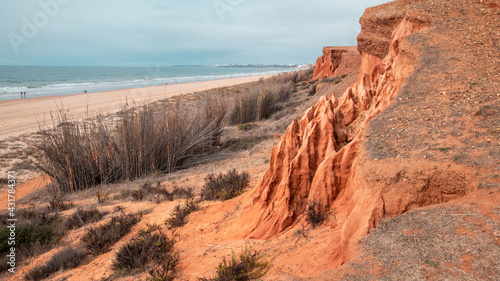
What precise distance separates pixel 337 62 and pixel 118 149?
21.9 metres

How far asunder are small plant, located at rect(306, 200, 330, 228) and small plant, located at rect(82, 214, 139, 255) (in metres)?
3.52

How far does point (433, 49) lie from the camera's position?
17.0 ft

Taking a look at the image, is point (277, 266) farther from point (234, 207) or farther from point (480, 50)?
point (480, 50)

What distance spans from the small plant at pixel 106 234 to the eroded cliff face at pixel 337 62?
830 inches

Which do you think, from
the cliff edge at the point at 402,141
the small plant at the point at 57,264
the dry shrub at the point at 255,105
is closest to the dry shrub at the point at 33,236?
the small plant at the point at 57,264

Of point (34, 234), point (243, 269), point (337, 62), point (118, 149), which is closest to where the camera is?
point (243, 269)

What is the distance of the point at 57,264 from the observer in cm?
483

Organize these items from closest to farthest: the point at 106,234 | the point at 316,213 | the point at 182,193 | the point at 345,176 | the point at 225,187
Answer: the point at 316,213, the point at 345,176, the point at 106,234, the point at 225,187, the point at 182,193

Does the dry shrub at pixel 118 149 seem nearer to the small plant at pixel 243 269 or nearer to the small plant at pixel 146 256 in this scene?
the small plant at pixel 146 256

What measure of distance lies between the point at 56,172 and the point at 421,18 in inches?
372

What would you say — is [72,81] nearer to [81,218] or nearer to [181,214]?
[81,218]

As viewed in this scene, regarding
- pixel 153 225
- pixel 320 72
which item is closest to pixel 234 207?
pixel 153 225

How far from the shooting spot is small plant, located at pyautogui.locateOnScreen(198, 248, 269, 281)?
3.38 meters

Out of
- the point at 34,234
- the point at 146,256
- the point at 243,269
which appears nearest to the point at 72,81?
the point at 34,234
